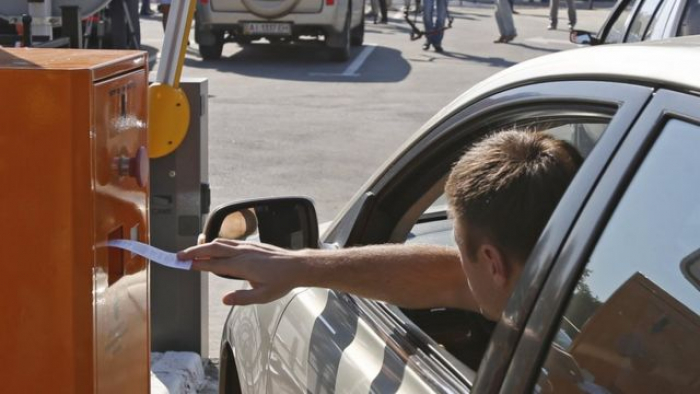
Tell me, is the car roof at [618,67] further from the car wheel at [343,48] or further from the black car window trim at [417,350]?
the car wheel at [343,48]

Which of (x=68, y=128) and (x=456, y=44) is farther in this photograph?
(x=456, y=44)

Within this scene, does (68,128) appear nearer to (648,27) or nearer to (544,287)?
(544,287)

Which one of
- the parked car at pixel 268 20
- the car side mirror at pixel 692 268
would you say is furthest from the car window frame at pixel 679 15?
the parked car at pixel 268 20

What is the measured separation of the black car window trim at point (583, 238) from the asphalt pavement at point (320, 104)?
3795 millimetres

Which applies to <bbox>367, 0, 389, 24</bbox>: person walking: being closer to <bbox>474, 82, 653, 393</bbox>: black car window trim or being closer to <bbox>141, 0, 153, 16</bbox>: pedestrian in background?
<bbox>141, 0, 153, 16</bbox>: pedestrian in background

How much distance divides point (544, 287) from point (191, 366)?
9.86 ft

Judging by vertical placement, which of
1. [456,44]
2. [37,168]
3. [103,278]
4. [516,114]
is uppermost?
[516,114]

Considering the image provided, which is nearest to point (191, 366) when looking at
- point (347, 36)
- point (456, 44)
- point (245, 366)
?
point (245, 366)

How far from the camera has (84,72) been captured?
2.45 m

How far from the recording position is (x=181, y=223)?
462 cm

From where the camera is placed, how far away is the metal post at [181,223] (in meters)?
4.57

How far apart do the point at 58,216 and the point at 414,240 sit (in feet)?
3.63

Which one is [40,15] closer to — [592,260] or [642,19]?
[642,19]

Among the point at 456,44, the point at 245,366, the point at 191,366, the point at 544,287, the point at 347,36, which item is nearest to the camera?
the point at 544,287
